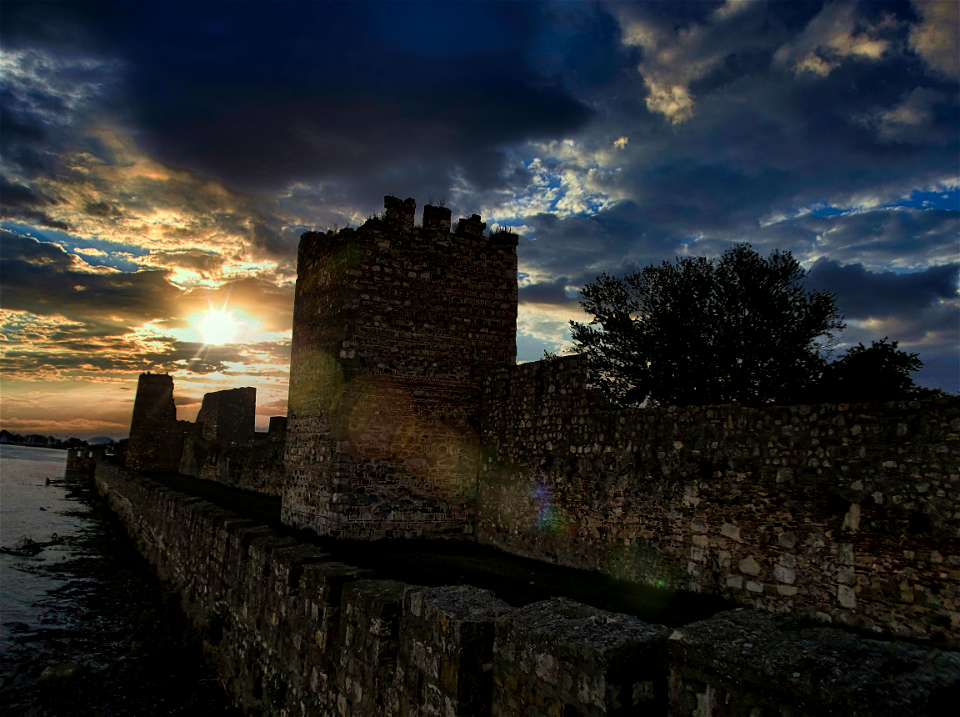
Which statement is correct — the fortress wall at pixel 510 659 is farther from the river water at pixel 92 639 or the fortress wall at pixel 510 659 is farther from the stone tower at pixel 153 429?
the stone tower at pixel 153 429

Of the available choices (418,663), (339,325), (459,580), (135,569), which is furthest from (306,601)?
(135,569)

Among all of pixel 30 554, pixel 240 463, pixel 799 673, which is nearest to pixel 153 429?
pixel 240 463

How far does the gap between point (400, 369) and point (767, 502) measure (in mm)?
6351

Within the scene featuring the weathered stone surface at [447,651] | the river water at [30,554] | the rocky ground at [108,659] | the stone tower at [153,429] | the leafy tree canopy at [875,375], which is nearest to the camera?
the weathered stone surface at [447,651]

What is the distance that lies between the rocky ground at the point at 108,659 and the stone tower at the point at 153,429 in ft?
77.0

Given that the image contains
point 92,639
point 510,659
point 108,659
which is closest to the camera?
point 510,659

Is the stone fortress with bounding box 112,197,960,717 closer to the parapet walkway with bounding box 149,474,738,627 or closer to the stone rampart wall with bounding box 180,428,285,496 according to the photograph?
the parapet walkway with bounding box 149,474,738,627

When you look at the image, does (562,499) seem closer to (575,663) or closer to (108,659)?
(575,663)

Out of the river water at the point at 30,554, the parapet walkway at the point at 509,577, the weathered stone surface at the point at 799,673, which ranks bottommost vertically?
the river water at the point at 30,554

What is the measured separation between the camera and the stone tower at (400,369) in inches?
391

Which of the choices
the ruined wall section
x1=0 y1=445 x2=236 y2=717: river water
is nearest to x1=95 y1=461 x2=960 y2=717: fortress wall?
x1=0 y1=445 x2=236 y2=717: river water

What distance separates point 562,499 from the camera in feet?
27.0

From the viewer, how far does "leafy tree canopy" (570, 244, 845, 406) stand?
1997 centimetres

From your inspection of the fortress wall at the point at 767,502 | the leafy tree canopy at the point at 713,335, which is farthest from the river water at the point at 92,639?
the leafy tree canopy at the point at 713,335
